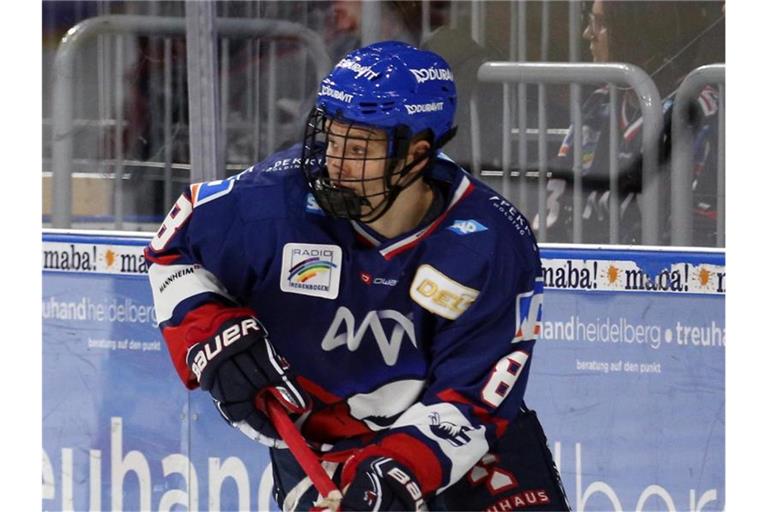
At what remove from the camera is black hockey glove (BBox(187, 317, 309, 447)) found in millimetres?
2592

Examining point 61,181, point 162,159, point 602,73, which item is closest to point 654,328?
point 602,73

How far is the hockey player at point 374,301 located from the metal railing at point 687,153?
3.09 ft

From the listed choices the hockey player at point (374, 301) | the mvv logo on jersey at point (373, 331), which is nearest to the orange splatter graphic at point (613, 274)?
the hockey player at point (374, 301)

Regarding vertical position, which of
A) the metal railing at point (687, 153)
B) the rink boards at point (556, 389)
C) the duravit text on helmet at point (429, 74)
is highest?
the duravit text on helmet at point (429, 74)

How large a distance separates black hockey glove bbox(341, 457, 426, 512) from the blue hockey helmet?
0.44 m

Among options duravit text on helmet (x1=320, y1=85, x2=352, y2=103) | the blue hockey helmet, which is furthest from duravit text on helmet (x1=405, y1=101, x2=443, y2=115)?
duravit text on helmet (x1=320, y1=85, x2=352, y2=103)

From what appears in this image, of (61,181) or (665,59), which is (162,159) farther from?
(665,59)

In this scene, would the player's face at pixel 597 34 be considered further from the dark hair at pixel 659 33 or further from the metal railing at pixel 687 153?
the metal railing at pixel 687 153

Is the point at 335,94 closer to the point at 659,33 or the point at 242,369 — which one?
the point at 242,369

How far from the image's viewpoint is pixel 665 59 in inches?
140

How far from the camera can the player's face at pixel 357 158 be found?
8.40 feet

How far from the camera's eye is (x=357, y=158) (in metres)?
2.57

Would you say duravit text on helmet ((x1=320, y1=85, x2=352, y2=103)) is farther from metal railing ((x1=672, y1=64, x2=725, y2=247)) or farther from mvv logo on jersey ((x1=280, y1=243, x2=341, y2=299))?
metal railing ((x1=672, y1=64, x2=725, y2=247))
